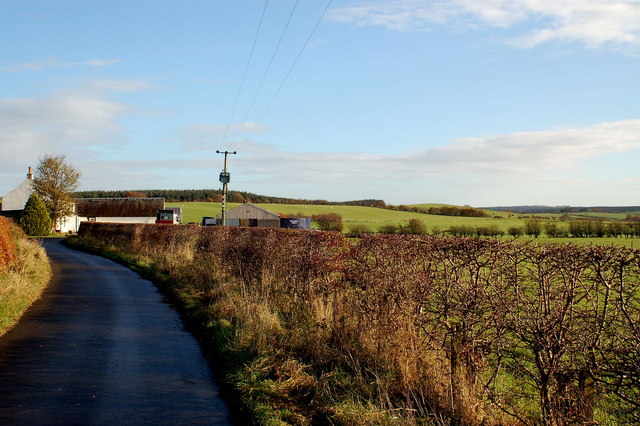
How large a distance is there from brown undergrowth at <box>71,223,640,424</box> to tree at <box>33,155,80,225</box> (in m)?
56.6

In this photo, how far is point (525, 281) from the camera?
5.28 m

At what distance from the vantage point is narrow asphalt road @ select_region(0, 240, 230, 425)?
19.6 ft

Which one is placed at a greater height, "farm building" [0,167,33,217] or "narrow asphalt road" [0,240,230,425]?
"farm building" [0,167,33,217]

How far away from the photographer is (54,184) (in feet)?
197

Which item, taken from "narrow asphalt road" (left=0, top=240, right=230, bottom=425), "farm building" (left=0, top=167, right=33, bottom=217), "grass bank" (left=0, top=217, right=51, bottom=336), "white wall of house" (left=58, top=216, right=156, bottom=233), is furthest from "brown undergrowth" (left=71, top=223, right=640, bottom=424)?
"farm building" (left=0, top=167, right=33, bottom=217)

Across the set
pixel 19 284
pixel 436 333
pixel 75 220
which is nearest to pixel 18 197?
pixel 75 220

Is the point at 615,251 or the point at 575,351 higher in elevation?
the point at 615,251

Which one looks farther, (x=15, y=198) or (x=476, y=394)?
(x=15, y=198)

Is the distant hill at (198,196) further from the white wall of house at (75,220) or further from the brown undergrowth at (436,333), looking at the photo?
the brown undergrowth at (436,333)

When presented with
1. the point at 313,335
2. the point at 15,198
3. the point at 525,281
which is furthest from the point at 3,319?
the point at 15,198

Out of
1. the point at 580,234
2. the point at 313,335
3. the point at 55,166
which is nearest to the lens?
the point at 313,335

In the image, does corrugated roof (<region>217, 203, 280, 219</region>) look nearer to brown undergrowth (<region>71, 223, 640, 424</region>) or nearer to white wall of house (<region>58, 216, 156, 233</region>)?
white wall of house (<region>58, 216, 156, 233</region>)

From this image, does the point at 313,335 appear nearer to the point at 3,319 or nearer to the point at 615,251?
the point at 615,251

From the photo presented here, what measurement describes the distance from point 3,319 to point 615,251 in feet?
36.1
